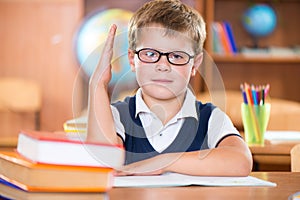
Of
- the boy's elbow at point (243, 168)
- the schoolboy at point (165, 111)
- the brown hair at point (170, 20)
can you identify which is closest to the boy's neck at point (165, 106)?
the schoolboy at point (165, 111)

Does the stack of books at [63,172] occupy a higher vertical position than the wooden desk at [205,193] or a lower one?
higher

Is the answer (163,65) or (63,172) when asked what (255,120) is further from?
(63,172)

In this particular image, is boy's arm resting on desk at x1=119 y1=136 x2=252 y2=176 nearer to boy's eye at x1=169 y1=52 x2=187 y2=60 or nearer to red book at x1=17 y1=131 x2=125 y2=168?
boy's eye at x1=169 y1=52 x2=187 y2=60

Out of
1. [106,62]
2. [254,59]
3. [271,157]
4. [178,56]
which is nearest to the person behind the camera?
[106,62]

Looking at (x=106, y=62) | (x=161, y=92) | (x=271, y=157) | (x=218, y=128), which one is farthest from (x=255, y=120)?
(x=106, y=62)

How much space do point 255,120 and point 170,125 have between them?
2.90ft

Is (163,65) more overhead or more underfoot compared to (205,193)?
more overhead

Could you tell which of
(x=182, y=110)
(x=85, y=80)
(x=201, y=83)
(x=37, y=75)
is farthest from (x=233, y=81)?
(x=182, y=110)

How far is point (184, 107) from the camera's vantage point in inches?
65.4

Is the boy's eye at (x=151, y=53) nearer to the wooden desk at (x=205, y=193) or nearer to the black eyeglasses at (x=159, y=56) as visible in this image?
the black eyeglasses at (x=159, y=56)

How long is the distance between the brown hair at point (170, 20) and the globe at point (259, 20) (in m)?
3.33

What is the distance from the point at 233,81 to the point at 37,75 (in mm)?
1473

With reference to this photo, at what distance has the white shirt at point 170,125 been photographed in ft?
5.34

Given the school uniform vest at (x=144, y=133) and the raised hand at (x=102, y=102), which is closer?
the raised hand at (x=102, y=102)
